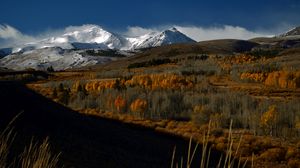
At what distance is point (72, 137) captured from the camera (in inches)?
437

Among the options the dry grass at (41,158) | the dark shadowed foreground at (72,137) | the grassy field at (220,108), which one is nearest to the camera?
the dry grass at (41,158)

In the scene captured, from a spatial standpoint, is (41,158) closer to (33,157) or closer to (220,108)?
(33,157)

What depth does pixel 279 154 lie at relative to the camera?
19.5 m

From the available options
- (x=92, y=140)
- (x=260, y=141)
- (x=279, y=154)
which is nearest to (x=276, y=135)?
(x=260, y=141)

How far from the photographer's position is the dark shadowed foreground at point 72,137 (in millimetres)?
9781

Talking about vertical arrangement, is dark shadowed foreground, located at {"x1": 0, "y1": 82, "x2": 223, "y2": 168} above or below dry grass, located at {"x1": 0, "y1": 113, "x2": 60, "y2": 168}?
below

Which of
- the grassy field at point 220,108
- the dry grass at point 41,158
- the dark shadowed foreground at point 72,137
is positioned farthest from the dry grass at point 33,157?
the grassy field at point 220,108

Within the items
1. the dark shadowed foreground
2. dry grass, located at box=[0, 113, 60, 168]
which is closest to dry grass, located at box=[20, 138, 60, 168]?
dry grass, located at box=[0, 113, 60, 168]

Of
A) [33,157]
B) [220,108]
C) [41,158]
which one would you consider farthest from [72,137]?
[220,108]

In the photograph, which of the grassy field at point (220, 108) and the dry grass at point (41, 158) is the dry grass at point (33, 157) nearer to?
the dry grass at point (41, 158)

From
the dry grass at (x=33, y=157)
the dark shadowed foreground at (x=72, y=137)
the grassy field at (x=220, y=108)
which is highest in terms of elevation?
the dry grass at (x=33, y=157)

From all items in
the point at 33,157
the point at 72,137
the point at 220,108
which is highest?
the point at 33,157

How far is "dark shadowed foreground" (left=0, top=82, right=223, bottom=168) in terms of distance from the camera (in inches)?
385

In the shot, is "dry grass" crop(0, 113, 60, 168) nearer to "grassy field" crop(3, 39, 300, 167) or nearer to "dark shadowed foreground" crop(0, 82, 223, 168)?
"dark shadowed foreground" crop(0, 82, 223, 168)
